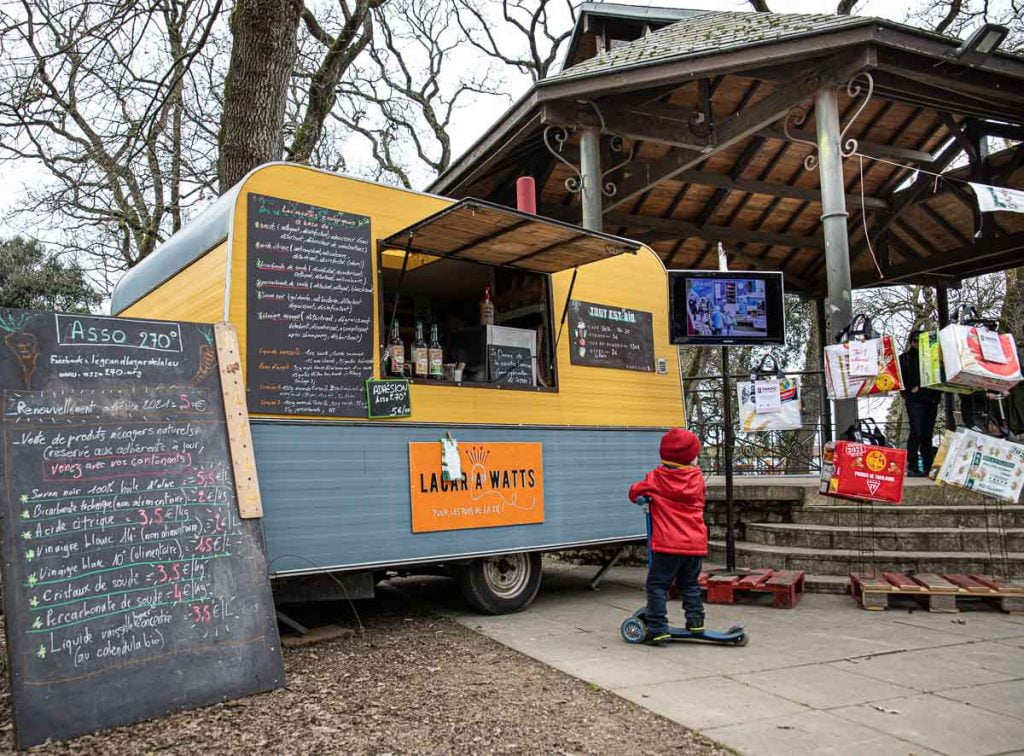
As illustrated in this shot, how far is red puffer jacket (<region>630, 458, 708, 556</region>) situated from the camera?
16.0 feet

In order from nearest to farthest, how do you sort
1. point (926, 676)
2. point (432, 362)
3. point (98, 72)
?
1. point (926, 676)
2. point (432, 362)
3. point (98, 72)

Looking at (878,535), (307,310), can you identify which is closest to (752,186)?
(878,535)

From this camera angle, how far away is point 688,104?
938 centimetres

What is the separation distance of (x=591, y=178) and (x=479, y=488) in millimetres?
4272

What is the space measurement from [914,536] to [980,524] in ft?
2.00

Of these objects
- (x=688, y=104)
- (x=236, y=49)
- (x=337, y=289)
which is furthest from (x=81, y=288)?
(x=337, y=289)

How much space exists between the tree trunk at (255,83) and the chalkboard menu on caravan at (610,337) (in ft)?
15.1

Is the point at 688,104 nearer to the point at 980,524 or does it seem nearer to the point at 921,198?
the point at 921,198

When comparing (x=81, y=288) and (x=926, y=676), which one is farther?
(x=81, y=288)

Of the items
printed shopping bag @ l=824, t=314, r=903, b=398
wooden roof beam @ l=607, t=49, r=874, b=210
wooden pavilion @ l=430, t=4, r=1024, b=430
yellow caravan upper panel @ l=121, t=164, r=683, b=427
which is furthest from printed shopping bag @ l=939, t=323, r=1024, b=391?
wooden roof beam @ l=607, t=49, r=874, b=210

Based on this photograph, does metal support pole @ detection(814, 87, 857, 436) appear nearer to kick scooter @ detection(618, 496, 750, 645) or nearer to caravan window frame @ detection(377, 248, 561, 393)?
caravan window frame @ detection(377, 248, 561, 393)

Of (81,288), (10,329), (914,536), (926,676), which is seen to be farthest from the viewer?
(81,288)

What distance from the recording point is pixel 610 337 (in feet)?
22.0

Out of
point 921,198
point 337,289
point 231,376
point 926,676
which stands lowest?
point 926,676
